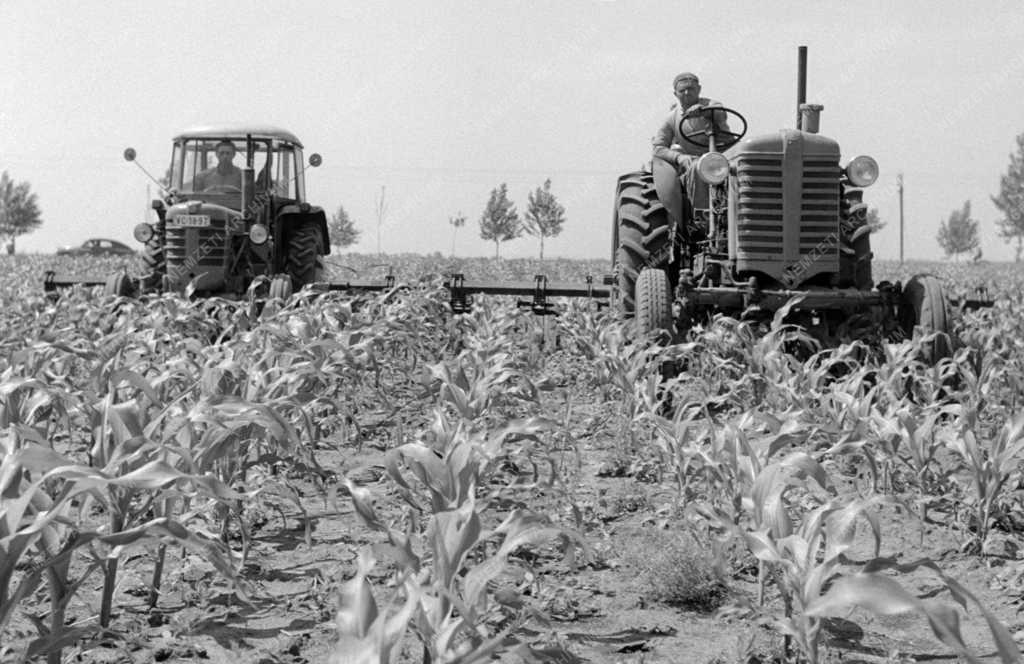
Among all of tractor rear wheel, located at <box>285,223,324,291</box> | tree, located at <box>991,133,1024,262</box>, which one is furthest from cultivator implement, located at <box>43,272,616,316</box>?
tree, located at <box>991,133,1024,262</box>

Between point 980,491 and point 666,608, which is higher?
point 980,491

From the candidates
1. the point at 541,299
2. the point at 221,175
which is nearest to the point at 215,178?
the point at 221,175

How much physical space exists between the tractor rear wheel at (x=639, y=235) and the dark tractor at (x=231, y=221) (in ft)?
12.9

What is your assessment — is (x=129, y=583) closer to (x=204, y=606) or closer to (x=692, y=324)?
(x=204, y=606)

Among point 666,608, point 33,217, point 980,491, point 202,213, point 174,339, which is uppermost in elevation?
point 33,217

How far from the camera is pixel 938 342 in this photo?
6383 millimetres

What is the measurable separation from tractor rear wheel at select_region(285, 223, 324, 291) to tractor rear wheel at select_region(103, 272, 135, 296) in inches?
64.4

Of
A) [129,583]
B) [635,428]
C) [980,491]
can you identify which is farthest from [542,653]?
[635,428]

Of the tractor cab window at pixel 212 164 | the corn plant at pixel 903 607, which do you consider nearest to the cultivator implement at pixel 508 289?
the tractor cab window at pixel 212 164

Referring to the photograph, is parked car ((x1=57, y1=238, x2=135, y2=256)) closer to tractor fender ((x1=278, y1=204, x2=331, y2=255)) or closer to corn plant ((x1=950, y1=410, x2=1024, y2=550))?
tractor fender ((x1=278, y1=204, x2=331, y2=255))

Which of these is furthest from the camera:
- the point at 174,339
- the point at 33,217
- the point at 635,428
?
the point at 33,217

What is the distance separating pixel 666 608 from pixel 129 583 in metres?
1.77

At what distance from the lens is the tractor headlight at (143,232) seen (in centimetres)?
1041

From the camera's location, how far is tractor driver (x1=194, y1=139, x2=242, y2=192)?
34.6 ft
